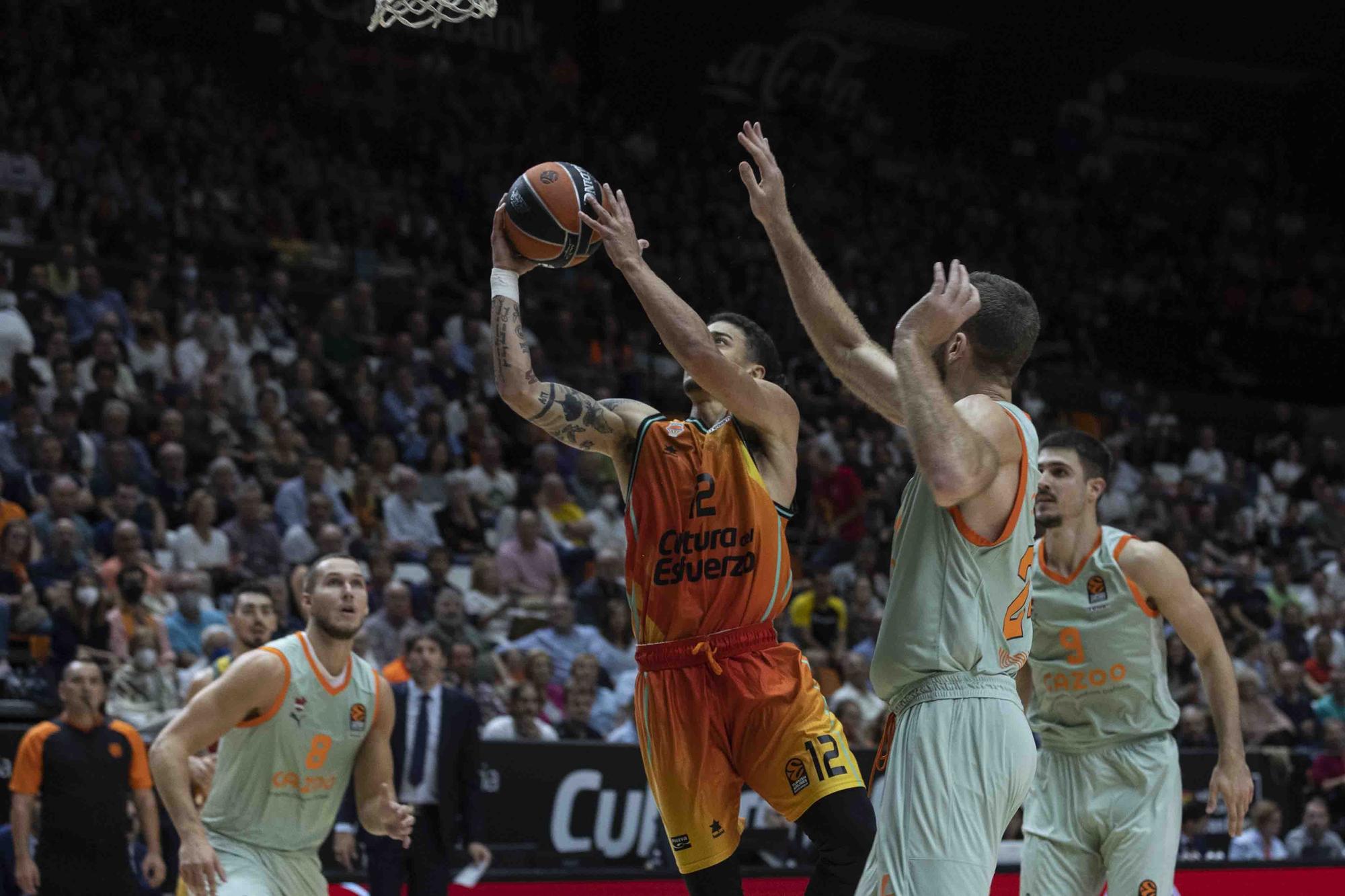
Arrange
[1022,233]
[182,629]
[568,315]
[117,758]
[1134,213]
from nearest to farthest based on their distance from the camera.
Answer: [117,758] < [182,629] < [568,315] < [1022,233] < [1134,213]

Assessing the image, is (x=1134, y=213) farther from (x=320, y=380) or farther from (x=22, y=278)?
(x=22, y=278)

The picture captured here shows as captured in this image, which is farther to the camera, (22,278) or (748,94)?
(748,94)

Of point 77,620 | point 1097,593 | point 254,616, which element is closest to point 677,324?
point 1097,593

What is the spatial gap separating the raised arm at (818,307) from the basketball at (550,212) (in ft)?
1.87

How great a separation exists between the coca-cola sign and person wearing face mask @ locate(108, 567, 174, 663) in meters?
17.8

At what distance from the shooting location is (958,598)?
4055mm

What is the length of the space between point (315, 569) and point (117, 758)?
9.49 ft

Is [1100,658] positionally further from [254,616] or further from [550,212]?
[254,616]

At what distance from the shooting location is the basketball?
500 centimetres

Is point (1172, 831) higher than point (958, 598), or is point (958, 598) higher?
point (958, 598)

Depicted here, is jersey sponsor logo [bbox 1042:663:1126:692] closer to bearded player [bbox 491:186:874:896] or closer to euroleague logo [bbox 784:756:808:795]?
bearded player [bbox 491:186:874:896]

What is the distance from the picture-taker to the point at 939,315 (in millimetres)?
3840

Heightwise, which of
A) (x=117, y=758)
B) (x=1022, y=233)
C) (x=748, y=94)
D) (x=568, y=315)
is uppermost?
(x=748, y=94)

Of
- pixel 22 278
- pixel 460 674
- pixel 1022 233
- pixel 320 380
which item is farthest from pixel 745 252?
pixel 460 674
